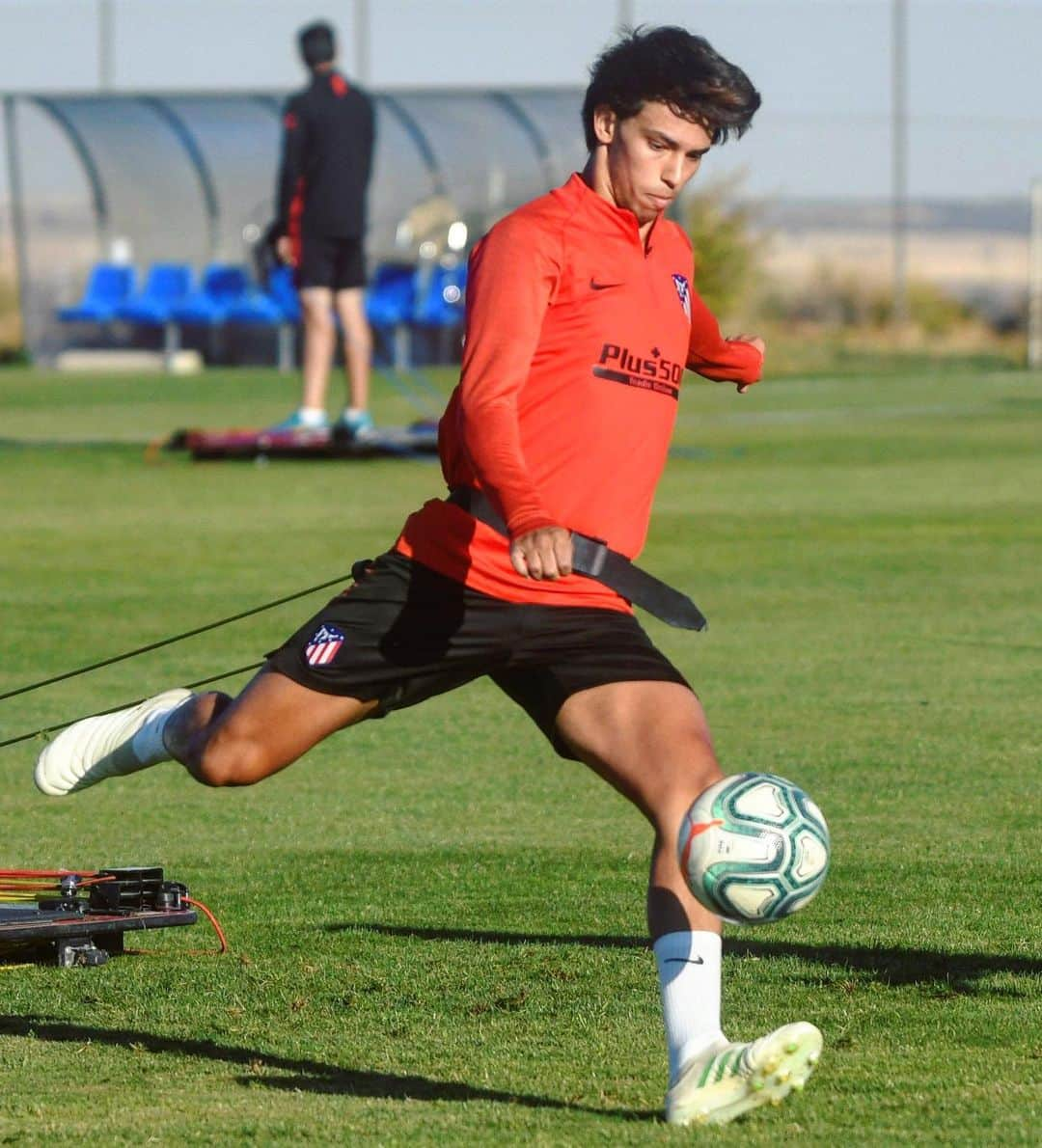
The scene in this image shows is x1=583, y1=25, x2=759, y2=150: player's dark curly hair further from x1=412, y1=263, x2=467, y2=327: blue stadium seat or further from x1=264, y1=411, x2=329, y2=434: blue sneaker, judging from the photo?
x1=412, y1=263, x2=467, y2=327: blue stadium seat

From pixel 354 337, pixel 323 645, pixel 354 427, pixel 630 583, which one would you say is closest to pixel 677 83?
pixel 630 583

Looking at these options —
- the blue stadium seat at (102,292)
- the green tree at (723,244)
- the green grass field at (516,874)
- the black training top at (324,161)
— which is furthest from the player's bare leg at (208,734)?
the green tree at (723,244)

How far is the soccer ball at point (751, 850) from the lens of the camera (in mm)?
4535

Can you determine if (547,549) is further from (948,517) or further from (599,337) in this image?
(948,517)

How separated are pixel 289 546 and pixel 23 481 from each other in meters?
4.95

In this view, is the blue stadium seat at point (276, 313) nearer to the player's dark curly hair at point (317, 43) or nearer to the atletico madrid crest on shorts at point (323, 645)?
the player's dark curly hair at point (317, 43)

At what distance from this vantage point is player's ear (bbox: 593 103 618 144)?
5.08 metres

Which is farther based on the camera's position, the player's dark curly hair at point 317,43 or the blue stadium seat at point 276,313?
the blue stadium seat at point 276,313

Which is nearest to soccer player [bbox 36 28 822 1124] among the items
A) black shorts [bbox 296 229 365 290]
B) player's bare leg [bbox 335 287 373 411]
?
player's bare leg [bbox 335 287 373 411]

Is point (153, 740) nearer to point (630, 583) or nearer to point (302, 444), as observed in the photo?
point (630, 583)

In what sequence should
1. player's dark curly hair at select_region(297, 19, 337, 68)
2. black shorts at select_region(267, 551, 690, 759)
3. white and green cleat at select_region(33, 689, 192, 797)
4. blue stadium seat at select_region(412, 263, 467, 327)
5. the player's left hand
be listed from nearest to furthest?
1. black shorts at select_region(267, 551, 690, 759)
2. white and green cleat at select_region(33, 689, 192, 797)
3. the player's left hand
4. player's dark curly hair at select_region(297, 19, 337, 68)
5. blue stadium seat at select_region(412, 263, 467, 327)

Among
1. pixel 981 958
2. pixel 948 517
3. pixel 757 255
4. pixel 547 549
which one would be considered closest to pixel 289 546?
pixel 948 517

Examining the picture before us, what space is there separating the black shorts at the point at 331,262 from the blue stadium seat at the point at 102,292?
2349 cm

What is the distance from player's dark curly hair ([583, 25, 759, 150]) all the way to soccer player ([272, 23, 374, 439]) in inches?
518
